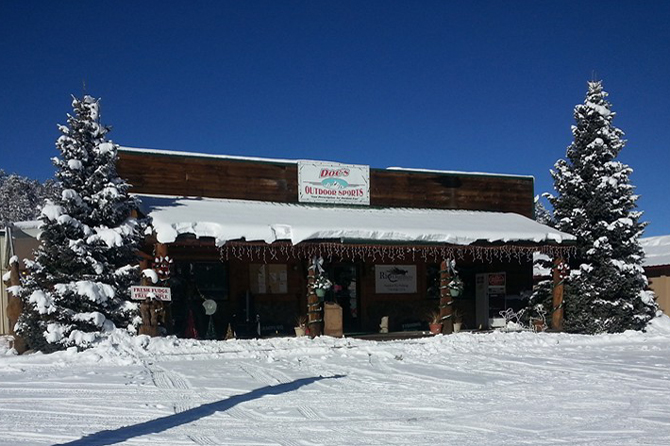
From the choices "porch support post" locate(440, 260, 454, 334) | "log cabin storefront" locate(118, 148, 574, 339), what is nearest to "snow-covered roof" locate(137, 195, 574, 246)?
"log cabin storefront" locate(118, 148, 574, 339)

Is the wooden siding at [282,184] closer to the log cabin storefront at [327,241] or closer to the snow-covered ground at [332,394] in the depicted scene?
the log cabin storefront at [327,241]

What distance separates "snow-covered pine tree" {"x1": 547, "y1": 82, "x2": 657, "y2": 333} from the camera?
1645 cm

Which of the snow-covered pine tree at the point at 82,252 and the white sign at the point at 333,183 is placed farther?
the white sign at the point at 333,183

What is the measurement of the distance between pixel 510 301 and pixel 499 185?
3568mm

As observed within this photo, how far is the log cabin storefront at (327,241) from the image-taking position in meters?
14.4

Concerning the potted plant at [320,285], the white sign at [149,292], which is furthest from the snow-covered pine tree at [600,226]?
the white sign at [149,292]

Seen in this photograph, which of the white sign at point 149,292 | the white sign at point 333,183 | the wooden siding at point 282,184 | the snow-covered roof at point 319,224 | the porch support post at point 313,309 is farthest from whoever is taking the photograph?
the white sign at point 333,183

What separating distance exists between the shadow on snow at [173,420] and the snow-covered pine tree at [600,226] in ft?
34.0

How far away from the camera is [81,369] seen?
1018 centimetres

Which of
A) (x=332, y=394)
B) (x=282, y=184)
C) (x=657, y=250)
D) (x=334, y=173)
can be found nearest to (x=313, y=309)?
(x=282, y=184)

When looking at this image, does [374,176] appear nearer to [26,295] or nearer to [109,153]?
[109,153]

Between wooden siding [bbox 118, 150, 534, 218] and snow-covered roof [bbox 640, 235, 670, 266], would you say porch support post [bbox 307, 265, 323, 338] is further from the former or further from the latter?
snow-covered roof [bbox 640, 235, 670, 266]

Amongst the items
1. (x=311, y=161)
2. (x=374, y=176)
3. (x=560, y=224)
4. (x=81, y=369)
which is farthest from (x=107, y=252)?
(x=560, y=224)

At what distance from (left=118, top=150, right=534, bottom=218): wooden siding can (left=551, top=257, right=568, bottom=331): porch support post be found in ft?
12.7
